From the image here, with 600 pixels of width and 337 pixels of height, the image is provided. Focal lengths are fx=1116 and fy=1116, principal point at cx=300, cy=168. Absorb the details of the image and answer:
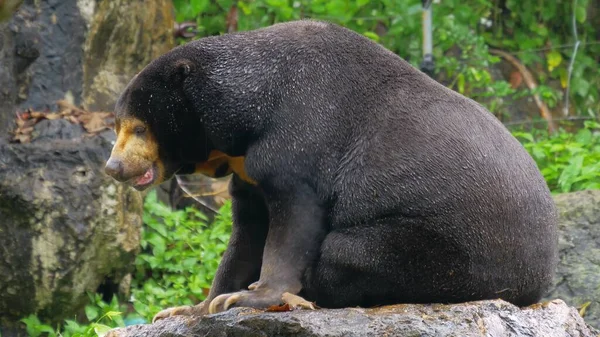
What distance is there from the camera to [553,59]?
11.7 meters

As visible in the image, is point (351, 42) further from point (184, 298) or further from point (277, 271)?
point (184, 298)

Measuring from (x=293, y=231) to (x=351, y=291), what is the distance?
36cm

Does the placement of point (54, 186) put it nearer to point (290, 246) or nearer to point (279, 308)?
point (290, 246)

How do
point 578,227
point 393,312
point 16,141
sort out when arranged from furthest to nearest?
point 16,141 < point 578,227 < point 393,312

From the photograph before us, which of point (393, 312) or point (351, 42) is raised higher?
point (351, 42)

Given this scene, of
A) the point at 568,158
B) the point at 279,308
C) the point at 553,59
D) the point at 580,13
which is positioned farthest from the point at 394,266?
the point at 580,13

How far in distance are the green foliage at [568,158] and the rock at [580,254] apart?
108cm

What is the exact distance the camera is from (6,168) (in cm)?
803

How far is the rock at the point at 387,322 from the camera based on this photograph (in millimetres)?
4445

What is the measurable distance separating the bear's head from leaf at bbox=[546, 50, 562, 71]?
23.2ft

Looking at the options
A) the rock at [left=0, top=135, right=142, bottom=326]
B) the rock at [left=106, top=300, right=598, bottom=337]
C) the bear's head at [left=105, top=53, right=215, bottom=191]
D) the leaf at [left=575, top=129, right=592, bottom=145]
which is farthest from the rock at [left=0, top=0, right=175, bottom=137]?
the rock at [left=106, top=300, right=598, bottom=337]

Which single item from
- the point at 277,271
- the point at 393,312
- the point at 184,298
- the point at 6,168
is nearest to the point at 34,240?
the point at 6,168

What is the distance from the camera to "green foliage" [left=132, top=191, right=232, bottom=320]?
8711mm

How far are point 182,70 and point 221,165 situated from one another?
537 millimetres
